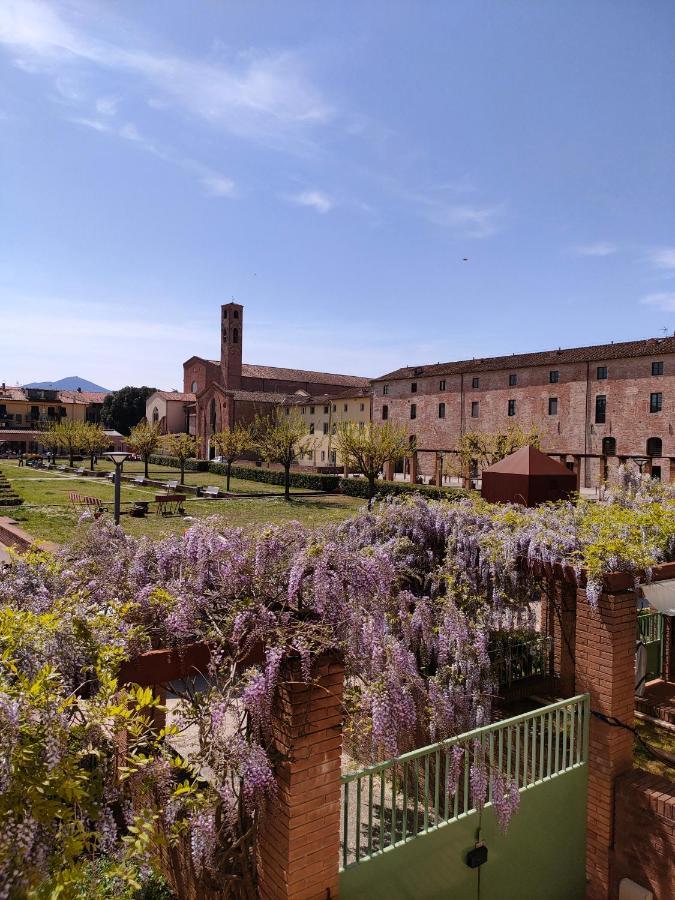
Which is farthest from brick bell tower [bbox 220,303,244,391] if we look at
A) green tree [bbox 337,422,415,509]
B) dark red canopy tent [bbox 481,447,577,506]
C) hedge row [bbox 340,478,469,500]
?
dark red canopy tent [bbox 481,447,577,506]

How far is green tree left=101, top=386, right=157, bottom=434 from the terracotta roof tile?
37.0 meters

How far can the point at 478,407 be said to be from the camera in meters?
42.3

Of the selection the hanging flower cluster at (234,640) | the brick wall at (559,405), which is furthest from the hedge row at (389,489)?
the hanging flower cluster at (234,640)

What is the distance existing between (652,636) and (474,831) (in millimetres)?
4929

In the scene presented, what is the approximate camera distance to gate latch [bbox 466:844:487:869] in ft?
13.6

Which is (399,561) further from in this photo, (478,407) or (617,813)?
(478,407)

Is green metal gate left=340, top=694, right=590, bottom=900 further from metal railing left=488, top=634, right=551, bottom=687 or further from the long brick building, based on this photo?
the long brick building

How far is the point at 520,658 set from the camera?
22.7ft

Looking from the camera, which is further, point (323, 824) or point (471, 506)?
point (471, 506)

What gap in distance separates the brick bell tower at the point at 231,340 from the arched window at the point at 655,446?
140ft

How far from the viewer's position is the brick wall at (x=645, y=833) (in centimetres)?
469

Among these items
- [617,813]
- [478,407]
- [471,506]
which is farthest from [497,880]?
[478,407]

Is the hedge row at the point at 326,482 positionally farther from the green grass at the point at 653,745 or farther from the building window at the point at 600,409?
the green grass at the point at 653,745

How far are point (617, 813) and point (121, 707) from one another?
4.73 m
